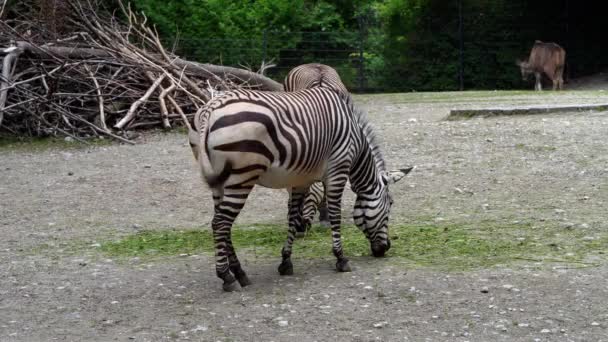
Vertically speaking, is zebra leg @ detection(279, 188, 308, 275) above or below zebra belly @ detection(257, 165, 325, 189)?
below

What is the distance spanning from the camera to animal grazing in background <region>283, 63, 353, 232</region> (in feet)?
27.1

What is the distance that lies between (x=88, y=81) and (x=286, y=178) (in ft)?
28.6

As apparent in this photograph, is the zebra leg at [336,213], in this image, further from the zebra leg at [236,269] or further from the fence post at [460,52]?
the fence post at [460,52]

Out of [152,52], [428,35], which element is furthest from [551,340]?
[428,35]

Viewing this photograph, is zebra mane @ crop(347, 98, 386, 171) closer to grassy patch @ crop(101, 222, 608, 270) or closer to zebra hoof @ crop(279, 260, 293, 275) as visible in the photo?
grassy patch @ crop(101, 222, 608, 270)

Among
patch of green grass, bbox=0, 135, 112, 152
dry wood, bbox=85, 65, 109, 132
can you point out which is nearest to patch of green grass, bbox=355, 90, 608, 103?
dry wood, bbox=85, 65, 109, 132

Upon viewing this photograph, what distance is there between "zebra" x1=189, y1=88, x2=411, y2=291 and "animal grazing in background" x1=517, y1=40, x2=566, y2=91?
17093 millimetres

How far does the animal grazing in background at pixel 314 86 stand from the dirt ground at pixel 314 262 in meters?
0.64

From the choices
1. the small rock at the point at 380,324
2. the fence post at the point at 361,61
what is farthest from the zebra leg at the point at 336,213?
the fence post at the point at 361,61

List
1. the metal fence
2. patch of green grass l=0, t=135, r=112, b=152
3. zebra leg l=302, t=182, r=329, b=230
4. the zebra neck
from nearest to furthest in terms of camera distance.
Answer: the zebra neck → zebra leg l=302, t=182, r=329, b=230 → patch of green grass l=0, t=135, r=112, b=152 → the metal fence

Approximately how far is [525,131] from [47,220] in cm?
643

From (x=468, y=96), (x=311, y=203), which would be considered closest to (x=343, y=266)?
(x=311, y=203)

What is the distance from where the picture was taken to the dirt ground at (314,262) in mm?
5488

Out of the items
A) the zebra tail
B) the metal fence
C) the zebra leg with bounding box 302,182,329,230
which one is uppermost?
the metal fence
